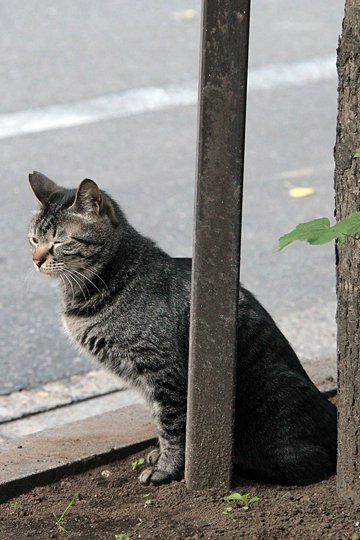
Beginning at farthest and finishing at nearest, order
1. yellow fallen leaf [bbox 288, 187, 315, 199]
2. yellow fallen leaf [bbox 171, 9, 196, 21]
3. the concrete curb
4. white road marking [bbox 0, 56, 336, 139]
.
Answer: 1. yellow fallen leaf [bbox 171, 9, 196, 21]
2. white road marking [bbox 0, 56, 336, 139]
3. yellow fallen leaf [bbox 288, 187, 315, 199]
4. the concrete curb

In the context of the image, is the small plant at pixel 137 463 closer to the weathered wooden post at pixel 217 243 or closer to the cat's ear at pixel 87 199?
the weathered wooden post at pixel 217 243

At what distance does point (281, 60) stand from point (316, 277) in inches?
154

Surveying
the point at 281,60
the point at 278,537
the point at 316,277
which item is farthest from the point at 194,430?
the point at 281,60

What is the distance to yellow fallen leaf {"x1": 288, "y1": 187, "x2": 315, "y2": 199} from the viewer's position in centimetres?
685

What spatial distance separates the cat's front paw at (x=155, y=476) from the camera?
3.41 meters

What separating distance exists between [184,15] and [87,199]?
22.7 ft

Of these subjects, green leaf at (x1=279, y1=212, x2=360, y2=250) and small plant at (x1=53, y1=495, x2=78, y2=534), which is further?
small plant at (x1=53, y1=495, x2=78, y2=534)

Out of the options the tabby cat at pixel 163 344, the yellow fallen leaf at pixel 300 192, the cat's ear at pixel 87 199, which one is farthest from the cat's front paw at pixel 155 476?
the yellow fallen leaf at pixel 300 192

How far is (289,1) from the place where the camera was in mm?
10953

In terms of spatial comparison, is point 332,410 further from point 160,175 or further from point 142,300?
point 160,175

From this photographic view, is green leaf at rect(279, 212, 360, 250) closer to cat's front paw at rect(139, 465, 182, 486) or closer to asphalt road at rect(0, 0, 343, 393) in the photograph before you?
cat's front paw at rect(139, 465, 182, 486)

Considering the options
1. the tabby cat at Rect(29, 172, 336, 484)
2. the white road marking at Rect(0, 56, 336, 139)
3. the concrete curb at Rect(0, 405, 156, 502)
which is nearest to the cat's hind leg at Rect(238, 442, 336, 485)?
the tabby cat at Rect(29, 172, 336, 484)

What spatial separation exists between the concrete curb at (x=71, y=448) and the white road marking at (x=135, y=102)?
13.8ft

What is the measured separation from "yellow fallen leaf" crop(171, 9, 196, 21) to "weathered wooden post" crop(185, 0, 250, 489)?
24.6 ft
